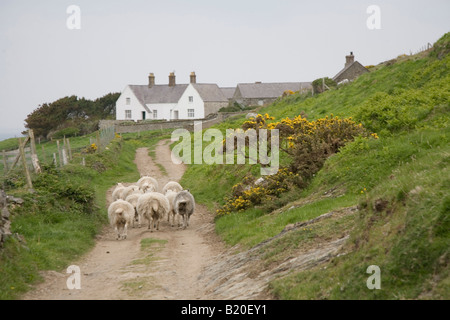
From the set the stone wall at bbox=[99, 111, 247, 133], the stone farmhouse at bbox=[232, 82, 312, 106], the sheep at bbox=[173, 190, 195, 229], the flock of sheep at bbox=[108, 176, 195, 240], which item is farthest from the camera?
the stone farmhouse at bbox=[232, 82, 312, 106]

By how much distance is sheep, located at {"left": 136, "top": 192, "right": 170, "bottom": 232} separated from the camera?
62.5ft

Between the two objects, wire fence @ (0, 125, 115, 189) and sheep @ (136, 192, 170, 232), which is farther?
wire fence @ (0, 125, 115, 189)

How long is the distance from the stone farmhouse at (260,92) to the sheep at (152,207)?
71.4 m

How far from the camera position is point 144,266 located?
13.6m

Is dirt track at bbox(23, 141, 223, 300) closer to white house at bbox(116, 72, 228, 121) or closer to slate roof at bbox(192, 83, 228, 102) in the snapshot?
white house at bbox(116, 72, 228, 121)

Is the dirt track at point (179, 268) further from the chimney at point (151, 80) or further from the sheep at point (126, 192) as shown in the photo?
the chimney at point (151, 80)

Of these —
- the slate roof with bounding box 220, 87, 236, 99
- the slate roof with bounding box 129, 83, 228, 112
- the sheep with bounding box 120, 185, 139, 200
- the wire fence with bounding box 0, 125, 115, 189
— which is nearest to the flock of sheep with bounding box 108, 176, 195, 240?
the sheep with bounding box 120, 185, 139, 200

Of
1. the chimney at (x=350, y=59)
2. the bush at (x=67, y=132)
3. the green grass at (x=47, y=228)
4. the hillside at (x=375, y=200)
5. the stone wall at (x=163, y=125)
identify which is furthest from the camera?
the bush at (x=67, y=132)

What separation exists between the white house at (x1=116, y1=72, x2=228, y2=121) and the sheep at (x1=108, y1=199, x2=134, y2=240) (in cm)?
7217

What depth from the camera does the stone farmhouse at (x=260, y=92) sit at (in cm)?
9081

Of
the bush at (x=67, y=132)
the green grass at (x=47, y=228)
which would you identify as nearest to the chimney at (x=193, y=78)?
the bush at (x=67, y=132)

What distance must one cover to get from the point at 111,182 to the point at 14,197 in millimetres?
13380

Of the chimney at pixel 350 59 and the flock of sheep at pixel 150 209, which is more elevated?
the chimney at pixel 350 59

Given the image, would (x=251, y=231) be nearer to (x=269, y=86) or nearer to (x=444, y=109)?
(x=444, y=109)
